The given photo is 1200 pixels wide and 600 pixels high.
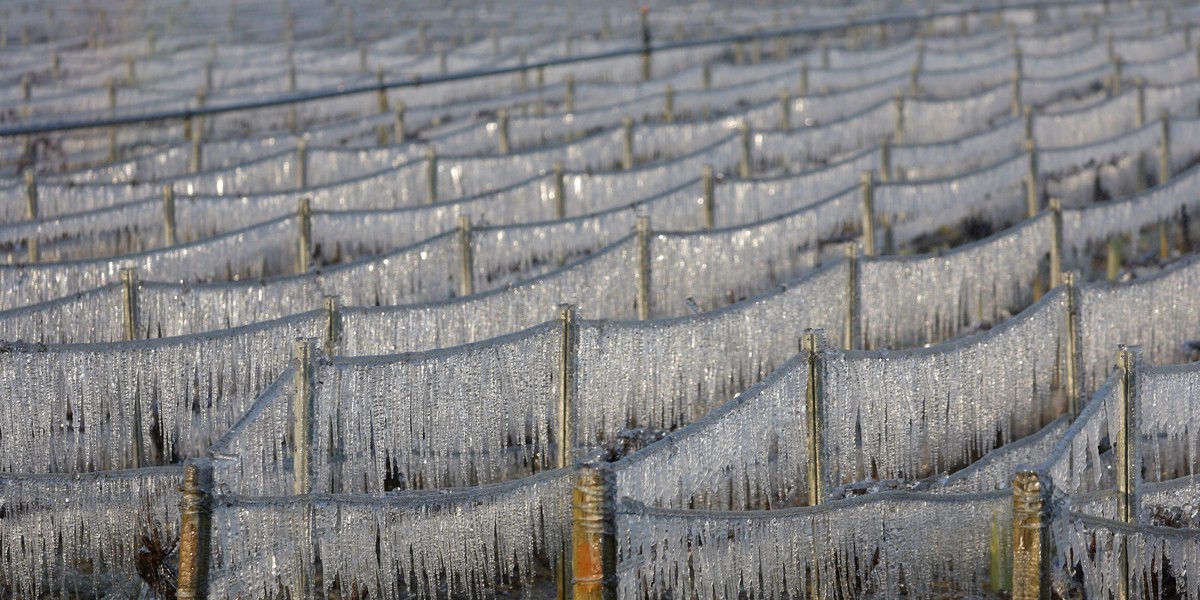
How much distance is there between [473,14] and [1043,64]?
1710 cm

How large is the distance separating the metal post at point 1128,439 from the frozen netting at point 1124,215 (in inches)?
239

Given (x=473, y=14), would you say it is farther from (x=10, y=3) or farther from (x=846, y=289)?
(x=846, y=289)

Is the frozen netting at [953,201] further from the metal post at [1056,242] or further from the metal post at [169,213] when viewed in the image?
the metal post at [169,213]

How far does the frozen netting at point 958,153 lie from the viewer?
19.7 metres

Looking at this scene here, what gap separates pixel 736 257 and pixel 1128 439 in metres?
6.01

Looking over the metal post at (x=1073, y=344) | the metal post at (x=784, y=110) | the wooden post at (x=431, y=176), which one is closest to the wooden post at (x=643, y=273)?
the metal post at (x=1073, y=344)

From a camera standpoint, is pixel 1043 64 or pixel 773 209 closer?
pixel 773 209

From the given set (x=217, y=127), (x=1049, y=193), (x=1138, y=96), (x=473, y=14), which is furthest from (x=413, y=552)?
(x=473, y=14)

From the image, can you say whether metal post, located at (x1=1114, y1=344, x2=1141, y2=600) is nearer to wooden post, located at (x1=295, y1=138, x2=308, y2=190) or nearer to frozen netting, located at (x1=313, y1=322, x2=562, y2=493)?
frozen netting, located at (x1=313, y1=322, x2=562, y2=493)

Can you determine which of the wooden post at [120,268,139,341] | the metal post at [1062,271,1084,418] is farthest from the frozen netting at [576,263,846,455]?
the wooden post at [120,268,139,341]

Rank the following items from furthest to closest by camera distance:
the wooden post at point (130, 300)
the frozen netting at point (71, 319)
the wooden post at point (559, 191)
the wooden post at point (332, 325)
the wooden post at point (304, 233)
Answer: the wooden post at point (559, 191)
the wooden post at point (304, 233)
the wooden post at point (130, 300)
the frozen netting at point (71, 319)
the wooden post at point (332, 325)

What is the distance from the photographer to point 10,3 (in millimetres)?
43500

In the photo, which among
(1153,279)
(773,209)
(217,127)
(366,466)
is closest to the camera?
(366,466)

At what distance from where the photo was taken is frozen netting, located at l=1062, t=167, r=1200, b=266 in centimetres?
1658
